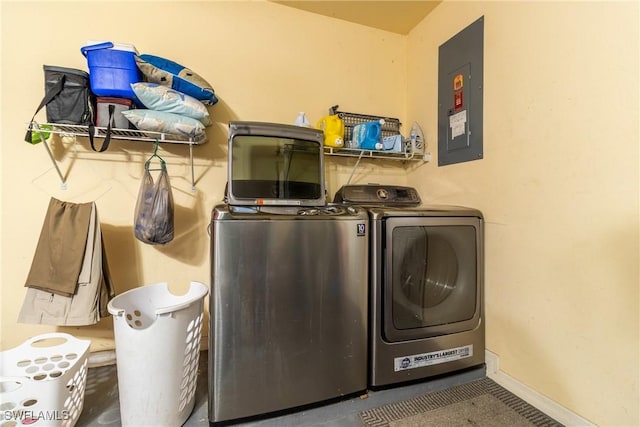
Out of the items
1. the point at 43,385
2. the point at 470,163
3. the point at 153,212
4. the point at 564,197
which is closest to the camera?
the point at 43,385

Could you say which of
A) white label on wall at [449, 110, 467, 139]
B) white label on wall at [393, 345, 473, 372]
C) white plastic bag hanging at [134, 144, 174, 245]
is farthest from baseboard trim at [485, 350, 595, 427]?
white plastic bag hanging at [134, 144, 174, 245]

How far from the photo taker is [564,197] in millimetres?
1164

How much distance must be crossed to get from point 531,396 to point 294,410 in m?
1.11

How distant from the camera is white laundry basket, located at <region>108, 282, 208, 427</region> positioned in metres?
1.04

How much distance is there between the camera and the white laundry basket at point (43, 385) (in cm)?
96

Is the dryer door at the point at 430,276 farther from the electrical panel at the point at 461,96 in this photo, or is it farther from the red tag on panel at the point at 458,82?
the red tag on panel at the point at 458,82

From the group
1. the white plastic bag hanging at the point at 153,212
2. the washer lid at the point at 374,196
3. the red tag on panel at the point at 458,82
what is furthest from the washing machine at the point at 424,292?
the white plastic bag hanging at the point at 153,212

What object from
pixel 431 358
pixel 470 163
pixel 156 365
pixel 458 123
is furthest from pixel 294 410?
pixel 458 123

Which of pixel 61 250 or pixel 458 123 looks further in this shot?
pixel 458 123

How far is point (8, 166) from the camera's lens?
1.44 metres

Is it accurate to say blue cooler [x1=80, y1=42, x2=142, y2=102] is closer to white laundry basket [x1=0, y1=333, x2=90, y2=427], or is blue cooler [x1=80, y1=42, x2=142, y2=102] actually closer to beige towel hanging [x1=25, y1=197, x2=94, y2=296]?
beige towel hanging [x1=25, y1=197, x2=94, y2=296]

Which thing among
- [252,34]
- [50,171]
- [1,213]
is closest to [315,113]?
[252,34]

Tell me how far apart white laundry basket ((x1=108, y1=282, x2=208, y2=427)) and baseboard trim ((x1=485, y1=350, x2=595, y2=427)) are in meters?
1.55

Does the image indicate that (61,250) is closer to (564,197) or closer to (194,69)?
(194,69)
